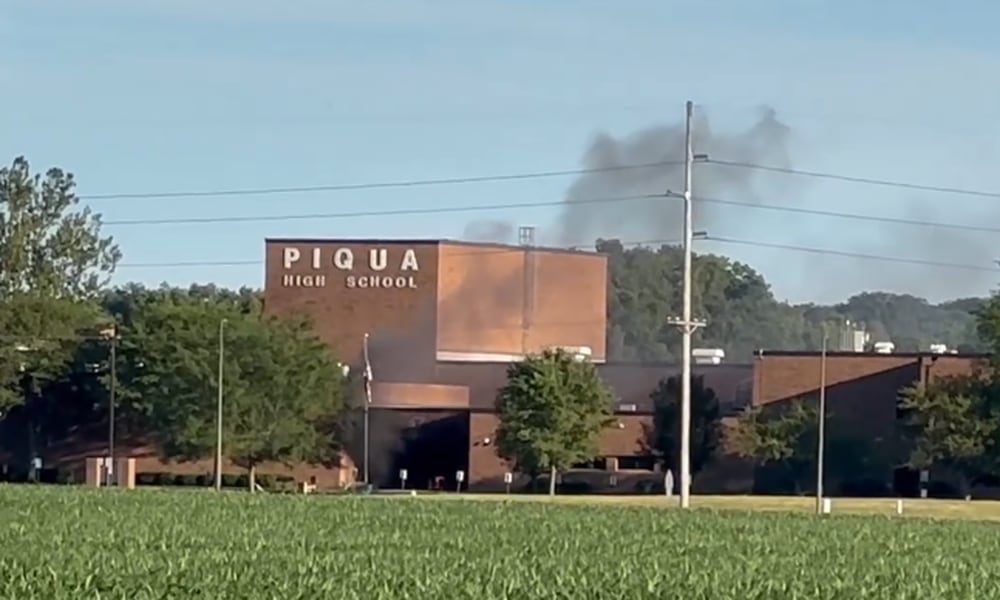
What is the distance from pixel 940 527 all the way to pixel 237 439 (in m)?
49.1

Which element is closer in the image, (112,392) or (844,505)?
(844,505)

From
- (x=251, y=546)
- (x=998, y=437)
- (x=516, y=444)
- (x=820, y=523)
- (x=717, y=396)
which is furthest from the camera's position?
(x=717, y=396)

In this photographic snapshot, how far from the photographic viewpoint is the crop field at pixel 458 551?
83.1 ft

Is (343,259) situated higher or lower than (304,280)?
higher

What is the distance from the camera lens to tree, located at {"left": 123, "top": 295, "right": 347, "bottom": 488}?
309 ft

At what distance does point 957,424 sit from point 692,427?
46.3 feet

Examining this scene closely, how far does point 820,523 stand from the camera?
1959 inches

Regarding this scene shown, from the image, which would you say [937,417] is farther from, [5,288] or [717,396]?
[5,288]

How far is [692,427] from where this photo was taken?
9669 centimetres

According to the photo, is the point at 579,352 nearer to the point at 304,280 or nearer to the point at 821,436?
the point at 304,280

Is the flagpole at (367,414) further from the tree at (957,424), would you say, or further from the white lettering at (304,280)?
the tree at (957,424)

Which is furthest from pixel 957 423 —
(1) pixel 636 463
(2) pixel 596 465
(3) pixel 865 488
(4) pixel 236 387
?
(4) pixel 236 387

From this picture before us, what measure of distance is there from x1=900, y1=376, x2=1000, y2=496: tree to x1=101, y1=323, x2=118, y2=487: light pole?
34093mm

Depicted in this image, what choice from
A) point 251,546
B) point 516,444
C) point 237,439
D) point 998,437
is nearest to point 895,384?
point 998,437
